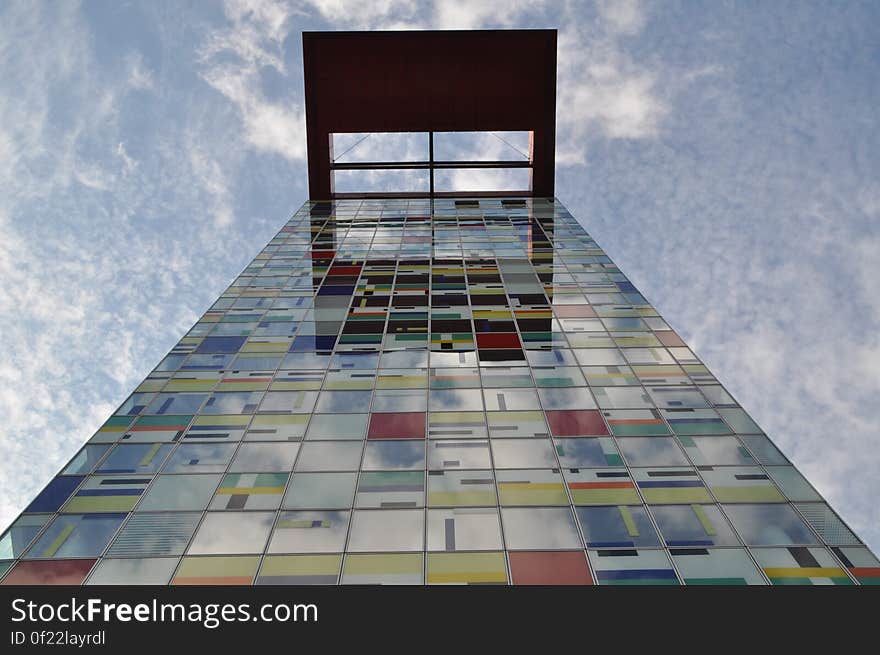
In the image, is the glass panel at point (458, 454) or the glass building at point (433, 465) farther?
the glass panel at point (458, 454)

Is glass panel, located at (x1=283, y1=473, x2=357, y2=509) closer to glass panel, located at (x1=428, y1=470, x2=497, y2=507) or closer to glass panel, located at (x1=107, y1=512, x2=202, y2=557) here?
glass panel, located at (x1=428, y1=470, x2=497, y2=507)

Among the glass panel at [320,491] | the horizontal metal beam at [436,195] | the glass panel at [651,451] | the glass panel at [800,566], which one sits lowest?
the glass panel at [800,566]

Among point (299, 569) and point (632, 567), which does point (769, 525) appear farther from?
point (299, 569)

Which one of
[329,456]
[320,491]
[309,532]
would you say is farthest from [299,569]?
[329,456]

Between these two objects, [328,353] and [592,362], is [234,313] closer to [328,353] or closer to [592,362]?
[328,353]

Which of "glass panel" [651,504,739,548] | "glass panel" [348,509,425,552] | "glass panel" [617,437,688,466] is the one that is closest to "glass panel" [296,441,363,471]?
"glass panel" [348,509,425,552]

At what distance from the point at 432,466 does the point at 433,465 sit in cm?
3

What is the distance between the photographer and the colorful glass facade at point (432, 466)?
9.81 metres

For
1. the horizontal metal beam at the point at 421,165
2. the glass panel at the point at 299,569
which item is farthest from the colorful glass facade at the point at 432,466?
the horizontal metal beam at the point at 421,165

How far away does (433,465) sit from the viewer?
11789mm

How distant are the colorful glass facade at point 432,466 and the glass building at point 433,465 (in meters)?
0.04

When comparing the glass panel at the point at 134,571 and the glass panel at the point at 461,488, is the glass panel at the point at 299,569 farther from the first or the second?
the glass panel at the point at 461,488
